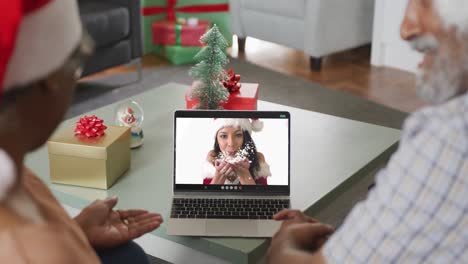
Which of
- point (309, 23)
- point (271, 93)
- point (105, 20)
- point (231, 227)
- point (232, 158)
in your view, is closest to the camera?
point (231, 227)

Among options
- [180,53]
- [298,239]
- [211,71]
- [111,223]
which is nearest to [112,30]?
[180,53]

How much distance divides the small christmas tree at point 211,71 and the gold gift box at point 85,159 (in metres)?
0.38

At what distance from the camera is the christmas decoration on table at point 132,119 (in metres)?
2.04

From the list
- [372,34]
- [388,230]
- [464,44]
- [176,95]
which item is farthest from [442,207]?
[372,34]

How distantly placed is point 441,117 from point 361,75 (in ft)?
10.2

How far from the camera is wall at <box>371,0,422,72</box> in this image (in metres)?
3.96

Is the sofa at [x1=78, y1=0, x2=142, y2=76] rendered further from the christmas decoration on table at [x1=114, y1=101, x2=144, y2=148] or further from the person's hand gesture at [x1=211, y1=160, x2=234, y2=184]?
the person's hand gesture at [x1=211, y1=160, x2=234, y2=184]

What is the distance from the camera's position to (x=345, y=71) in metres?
3.99

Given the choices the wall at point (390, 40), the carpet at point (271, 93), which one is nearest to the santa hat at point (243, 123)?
the carpet at point (271, 93)

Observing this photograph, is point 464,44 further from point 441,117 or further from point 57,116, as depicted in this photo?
point 57,116

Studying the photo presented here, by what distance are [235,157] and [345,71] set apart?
7.81ft

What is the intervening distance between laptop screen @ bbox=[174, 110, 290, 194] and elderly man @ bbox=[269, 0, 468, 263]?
77 centimetres

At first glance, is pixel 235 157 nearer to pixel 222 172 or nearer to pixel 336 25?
pixel 222 172

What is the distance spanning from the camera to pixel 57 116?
0.80m
